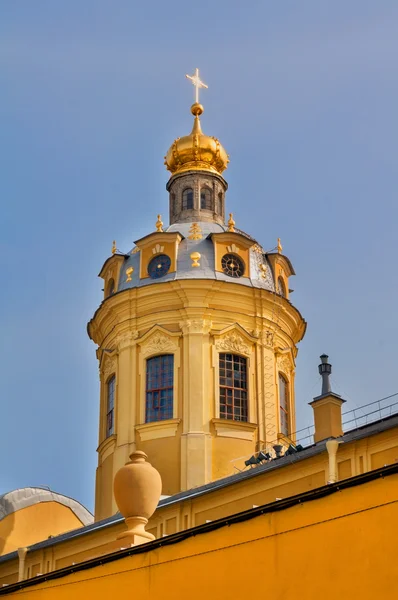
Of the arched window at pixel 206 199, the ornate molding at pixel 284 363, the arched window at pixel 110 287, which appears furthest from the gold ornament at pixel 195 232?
the ornate molding at pixel 284 363

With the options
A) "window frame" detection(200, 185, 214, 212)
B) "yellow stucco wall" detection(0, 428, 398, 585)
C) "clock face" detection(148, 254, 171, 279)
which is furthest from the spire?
"window frame" detection(200, 185, 214, 212)

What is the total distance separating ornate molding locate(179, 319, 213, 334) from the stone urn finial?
1815 centimetres

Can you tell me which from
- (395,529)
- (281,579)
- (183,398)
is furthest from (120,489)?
(183,398)

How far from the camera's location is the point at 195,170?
38.2 metres

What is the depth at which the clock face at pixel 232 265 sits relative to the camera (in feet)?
112

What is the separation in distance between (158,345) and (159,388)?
51.5 inches

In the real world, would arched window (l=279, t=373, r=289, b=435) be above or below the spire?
above

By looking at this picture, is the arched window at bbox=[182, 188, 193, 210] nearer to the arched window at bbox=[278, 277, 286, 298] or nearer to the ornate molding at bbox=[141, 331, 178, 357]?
the arched window at bbox=[278, 277, 286, 298]

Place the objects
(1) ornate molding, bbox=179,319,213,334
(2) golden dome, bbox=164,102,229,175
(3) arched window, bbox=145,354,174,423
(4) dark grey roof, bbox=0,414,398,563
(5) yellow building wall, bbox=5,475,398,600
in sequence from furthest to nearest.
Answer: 1. (2) golden dome, bbox=164,102,229,175
2. (1) ornate molding, bbox=179,319,213,334
3. (3) arched window, bbox=145,354,174,423
4. (4) dark grey roof, bbox=0,414,398,563
5. (5) yellow building wall, bbox=5,475,398,600

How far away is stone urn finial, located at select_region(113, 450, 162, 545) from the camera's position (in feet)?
47.0

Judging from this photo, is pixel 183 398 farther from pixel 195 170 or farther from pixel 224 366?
pixel 195 170

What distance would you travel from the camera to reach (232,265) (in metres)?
34.3

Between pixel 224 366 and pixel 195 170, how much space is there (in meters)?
8.34

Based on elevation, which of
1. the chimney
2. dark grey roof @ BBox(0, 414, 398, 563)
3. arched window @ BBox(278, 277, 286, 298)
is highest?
arched window @ BBox(278, 277, 286, 298)
